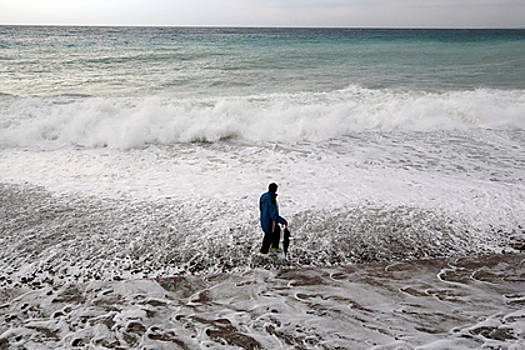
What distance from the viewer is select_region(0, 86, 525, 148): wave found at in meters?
10.5

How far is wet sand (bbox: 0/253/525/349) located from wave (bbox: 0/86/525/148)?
6698 mm

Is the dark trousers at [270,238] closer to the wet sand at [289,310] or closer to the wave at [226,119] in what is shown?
the wet sand at [289,310]

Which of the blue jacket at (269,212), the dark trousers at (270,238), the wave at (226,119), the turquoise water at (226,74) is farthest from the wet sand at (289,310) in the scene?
the turquoise water at (226,74)

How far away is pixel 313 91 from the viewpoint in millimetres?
17297

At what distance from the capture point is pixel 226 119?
1189cm

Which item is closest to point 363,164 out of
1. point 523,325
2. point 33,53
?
point 523,325

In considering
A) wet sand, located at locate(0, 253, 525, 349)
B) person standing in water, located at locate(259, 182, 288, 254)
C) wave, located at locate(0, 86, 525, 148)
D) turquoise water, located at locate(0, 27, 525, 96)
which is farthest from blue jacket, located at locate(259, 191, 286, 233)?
turquoise water, located at locate(0, 27, 525, 96)

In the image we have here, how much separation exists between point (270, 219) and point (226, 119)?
7.65m

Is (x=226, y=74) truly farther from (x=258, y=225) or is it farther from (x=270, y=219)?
(x=270, y=219)

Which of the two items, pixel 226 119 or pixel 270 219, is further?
pixel 226 119

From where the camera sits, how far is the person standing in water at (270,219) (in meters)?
4.80

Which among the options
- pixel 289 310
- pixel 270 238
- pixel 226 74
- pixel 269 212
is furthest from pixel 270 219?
pixel 226 74

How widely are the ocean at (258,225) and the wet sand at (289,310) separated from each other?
0.02m

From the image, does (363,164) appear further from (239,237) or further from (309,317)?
(309,317)
